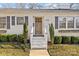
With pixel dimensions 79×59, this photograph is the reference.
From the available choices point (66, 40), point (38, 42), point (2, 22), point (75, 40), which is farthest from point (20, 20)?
point (75, 40)

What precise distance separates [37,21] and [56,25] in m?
1.52

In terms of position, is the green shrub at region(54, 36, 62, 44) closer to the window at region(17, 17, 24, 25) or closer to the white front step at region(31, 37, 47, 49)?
the white front step at region(31, 37, 47, 49)

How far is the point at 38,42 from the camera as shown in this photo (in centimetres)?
1317

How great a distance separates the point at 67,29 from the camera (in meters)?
15.5

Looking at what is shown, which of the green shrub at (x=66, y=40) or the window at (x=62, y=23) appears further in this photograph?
the window at (x=62, y=23)

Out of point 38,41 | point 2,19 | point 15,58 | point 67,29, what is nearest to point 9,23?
point 2,19

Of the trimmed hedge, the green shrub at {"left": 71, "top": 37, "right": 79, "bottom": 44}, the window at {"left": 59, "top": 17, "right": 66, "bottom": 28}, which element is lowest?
the green shrub at {"left": 71, "top": 37, "right": 79, "bottom": 44}

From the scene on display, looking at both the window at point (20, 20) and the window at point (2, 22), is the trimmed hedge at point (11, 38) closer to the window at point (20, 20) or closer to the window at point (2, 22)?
the window at point (2, 22)

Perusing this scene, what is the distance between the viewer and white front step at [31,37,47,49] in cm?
1295

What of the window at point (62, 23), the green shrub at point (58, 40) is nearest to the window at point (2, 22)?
the green shrub at point (58, 40)

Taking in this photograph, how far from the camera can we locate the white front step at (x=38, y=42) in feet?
42.5

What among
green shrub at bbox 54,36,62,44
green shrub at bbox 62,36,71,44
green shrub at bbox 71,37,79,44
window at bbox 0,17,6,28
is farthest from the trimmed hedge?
green shrub at bbox 71,37,79,44

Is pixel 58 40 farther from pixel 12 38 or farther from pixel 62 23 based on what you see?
pixel 12 38

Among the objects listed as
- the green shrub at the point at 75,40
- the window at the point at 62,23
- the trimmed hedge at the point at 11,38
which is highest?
Answer: the window at the point at 62,23
